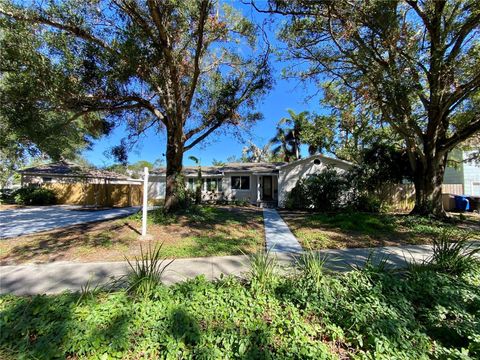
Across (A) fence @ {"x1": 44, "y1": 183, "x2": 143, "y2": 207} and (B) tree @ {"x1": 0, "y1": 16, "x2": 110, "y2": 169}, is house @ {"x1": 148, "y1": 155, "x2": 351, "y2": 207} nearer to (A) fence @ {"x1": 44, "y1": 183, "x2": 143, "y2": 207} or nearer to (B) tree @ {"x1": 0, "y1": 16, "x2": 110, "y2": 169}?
(A) fence @ {"x1": 44, "y1": 183, "x2": 143, "y2": 207}

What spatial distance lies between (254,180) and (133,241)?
15455mm

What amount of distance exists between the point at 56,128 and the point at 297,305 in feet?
38.1

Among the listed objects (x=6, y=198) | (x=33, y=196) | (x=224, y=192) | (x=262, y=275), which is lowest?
(x=262, y=275)

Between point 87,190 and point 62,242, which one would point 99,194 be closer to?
point 87,190

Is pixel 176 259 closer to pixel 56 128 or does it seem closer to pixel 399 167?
pixel 56 128

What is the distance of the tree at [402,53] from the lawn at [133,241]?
286 inches

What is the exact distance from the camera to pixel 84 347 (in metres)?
2.52

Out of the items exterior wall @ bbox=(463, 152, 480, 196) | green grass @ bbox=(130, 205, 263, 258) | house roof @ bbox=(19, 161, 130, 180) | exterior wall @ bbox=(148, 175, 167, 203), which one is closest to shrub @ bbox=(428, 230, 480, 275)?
green grass @ bbox=(130, 205, 263, 258)

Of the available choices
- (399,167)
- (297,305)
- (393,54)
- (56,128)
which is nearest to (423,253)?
(297,305)

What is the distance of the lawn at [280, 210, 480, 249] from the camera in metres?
7.53

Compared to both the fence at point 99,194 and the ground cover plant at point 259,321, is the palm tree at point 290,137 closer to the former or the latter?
the fence at point 99,194

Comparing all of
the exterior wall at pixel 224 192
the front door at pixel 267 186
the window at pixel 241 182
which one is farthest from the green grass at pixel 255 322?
the window at pixel 241 182

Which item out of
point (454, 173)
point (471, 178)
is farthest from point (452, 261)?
point (454, 173)

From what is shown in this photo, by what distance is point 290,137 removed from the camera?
28.2m
